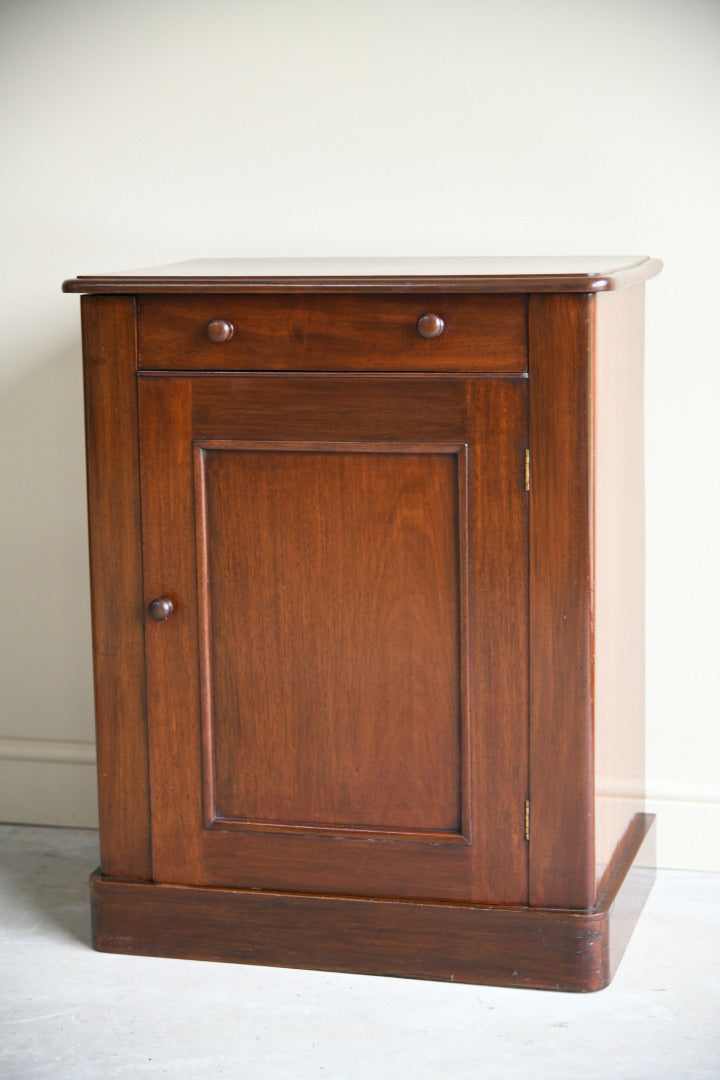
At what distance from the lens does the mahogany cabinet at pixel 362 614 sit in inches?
72.5

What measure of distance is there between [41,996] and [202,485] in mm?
770

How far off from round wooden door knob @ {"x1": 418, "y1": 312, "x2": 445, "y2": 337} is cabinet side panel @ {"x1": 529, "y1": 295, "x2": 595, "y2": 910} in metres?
0.12

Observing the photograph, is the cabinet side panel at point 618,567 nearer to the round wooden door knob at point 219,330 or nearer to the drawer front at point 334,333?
the drawer front at point 334,333

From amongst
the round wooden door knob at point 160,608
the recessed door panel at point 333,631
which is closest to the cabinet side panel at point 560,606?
the recessed door panel at point 333,631

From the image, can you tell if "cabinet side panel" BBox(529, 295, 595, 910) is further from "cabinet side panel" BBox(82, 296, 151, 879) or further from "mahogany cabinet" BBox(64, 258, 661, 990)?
"cabinet side panel" BBox(82, 296, 151, 879)

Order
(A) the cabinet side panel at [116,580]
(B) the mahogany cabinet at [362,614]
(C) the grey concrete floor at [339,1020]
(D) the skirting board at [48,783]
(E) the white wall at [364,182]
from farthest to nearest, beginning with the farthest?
(D) the skirting board at [48,783] → (E) the white wall at [364,182] → (A) the cabinet side panel at [116,580] → (B) the mahogany cabinet at [362,614] → (C) the grey concrete floor at [339,1020]

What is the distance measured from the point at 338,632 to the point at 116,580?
35cm

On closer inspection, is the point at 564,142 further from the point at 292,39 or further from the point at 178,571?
the point at 178,571

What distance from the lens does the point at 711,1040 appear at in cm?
178

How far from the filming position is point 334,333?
1867 millimetres

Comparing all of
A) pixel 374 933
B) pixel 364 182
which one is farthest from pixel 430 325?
pixel 374 933

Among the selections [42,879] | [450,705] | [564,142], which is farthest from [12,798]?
[564,142]

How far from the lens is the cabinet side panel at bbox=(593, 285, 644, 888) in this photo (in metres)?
1.89

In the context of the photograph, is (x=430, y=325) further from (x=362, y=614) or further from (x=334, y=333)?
(x=362, y=614)
